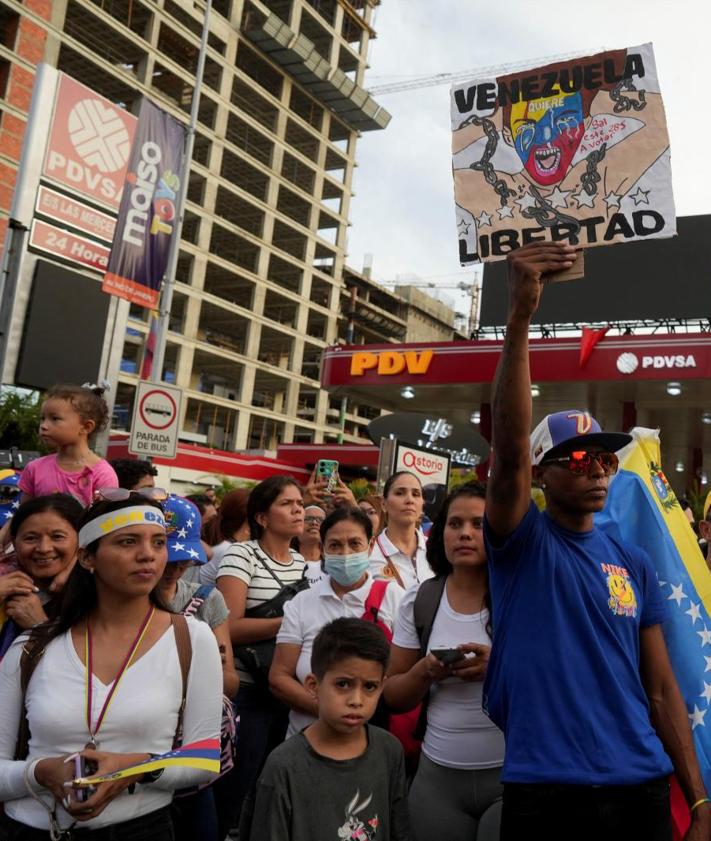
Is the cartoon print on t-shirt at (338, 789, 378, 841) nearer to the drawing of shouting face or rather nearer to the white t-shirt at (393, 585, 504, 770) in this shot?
the white t-shirt at (393, 585, 504, 770)

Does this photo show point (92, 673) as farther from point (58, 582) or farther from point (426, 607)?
point (426, 607)

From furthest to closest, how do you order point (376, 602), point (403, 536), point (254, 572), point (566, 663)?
point (403, 536), point (254, 572), point (376, 602), point (566, 663)

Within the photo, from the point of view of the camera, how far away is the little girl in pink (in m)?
4.38

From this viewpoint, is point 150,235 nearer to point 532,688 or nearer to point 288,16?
point 532,688

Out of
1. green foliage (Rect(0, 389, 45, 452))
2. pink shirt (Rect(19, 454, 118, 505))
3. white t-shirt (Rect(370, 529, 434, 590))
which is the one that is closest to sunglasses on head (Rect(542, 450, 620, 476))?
white t-shirt (Rect(370, 529, 434, 590))

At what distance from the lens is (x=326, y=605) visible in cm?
382

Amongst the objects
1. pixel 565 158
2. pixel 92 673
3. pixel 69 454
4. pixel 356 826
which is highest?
pixel 565 158

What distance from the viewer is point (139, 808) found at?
94.5 inches

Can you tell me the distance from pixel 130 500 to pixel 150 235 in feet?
34.4

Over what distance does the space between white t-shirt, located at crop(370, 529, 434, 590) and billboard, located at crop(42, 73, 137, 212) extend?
24.0ft

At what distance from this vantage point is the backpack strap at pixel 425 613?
3008 millimetres

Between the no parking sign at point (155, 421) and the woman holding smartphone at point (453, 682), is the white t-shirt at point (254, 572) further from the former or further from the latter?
the no parking sign at point (155, 421)

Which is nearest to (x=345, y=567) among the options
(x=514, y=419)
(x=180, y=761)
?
(x=180, y=761)

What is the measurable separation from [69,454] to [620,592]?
323 centimetres
